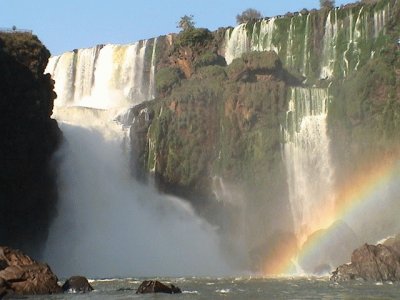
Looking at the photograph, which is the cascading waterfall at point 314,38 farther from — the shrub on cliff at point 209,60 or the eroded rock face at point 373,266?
the eroded rock face at point 373,266

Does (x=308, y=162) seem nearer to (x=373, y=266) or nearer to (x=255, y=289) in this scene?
(x=373, y=266)

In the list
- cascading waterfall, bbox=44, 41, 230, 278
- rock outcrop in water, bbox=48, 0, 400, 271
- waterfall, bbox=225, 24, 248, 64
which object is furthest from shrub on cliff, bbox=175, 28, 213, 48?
cascading waterfall, bbox=44, 41, 230, 278

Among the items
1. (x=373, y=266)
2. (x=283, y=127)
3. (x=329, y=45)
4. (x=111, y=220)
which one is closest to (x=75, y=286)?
(x=373, y=266)

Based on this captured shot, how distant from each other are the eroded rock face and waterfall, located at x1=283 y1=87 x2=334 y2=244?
1397 cm

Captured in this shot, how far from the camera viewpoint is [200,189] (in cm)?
6612

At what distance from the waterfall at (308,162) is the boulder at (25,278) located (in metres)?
26.2

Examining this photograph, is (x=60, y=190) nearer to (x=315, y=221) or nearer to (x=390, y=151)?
(x=315, y=221)

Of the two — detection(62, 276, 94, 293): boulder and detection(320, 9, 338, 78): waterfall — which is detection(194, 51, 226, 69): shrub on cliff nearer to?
detection(320, 9, 338, 78): waterfall

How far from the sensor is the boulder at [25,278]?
39250mm

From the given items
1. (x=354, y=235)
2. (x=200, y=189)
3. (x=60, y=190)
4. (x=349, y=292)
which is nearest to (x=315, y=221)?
(x=354, y=235)

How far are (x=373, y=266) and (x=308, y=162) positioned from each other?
1734 centimetres

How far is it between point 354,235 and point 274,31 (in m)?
22.5

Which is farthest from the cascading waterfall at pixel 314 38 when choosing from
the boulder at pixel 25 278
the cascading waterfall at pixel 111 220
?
the boulder at pixel 25 278

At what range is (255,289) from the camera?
142 feet
